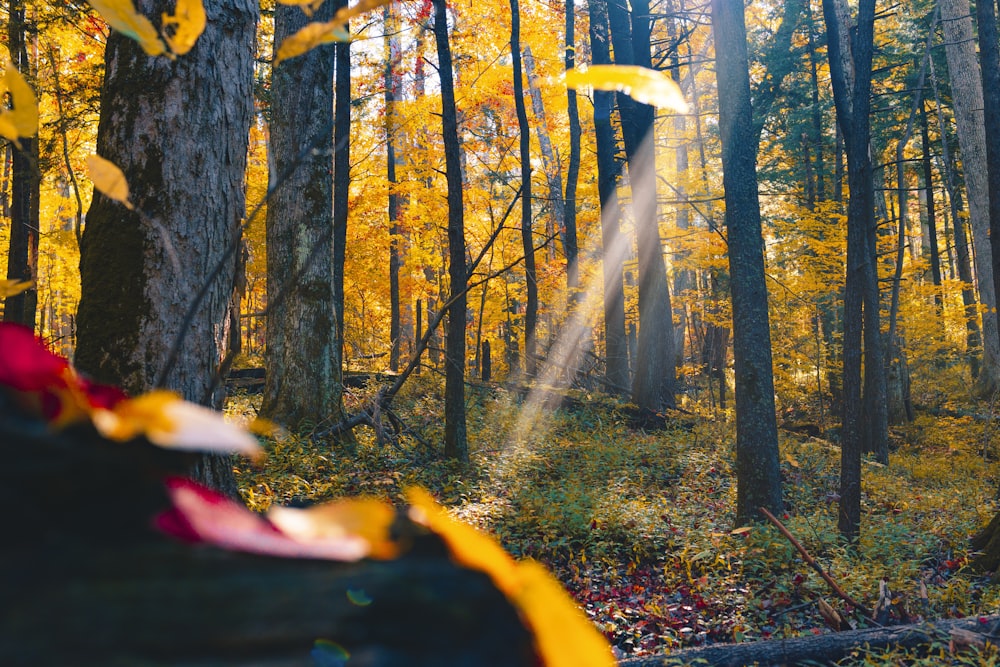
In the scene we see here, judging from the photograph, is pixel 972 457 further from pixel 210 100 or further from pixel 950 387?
pixel 210 100

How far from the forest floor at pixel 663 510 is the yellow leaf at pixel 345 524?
12.7 feet

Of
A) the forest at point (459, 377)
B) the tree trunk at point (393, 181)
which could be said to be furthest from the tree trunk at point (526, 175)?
the tree trunk at point (393, 181)

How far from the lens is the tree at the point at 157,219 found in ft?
7.68

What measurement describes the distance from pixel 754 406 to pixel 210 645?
23.4 ft

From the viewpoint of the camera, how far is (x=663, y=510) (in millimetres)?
7160

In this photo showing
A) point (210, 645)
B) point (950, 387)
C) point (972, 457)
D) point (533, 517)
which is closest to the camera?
point (210, 645)

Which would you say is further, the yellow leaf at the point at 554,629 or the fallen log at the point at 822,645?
the fallen log at the point at 822,645

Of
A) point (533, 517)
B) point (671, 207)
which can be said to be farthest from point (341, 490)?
point (671, 207)

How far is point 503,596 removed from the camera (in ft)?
1.29

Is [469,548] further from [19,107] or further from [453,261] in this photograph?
[453,261]

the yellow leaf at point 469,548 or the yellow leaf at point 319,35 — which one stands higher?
the yellow leaf at point 319,35

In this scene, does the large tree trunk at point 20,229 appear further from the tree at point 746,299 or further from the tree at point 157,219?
the tree at point 746,299

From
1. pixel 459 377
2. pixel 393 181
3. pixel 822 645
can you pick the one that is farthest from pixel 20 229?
pixel 822 645

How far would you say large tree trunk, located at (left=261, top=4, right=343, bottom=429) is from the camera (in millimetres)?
8047
